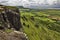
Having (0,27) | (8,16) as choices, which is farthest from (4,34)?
(8,16)

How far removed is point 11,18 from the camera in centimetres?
7456

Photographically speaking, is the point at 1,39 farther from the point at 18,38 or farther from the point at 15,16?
the point at 15,16

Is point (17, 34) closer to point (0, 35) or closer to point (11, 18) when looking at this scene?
point (0, 35)

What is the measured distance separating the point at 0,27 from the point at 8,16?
23539 millimetres

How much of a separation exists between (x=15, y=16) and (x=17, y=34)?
40.4 meters

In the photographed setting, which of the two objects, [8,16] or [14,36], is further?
[8,16]

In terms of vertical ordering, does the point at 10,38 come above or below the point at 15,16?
above

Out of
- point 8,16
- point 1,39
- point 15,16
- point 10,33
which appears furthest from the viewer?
point 15,16

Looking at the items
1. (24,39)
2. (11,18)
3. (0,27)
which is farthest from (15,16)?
(24,39)

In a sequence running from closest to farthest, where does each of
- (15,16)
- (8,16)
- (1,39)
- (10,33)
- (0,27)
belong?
(1,39) < (10,33) < (0,27) < (8,16) < (15,16)

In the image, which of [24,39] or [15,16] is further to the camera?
[15,16]

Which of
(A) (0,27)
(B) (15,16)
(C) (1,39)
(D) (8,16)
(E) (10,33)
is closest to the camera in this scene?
(C) (1,39)

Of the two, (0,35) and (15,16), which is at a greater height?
(0,35)

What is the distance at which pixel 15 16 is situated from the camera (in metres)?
82.7
